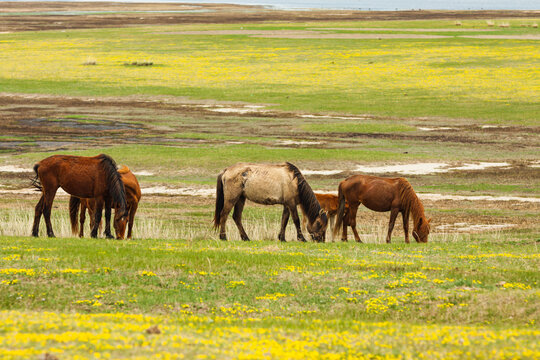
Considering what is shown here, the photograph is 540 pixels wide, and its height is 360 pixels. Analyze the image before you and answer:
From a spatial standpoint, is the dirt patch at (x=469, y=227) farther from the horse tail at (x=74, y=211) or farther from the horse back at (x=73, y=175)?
the horse tail at (x=74, y=211)

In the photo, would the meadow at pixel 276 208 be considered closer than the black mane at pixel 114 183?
Yes

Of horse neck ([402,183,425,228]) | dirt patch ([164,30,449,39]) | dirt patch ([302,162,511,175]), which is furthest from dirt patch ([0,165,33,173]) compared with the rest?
dirt patch ([164,30,449,39])

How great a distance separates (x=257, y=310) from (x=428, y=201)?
17057 millimetres

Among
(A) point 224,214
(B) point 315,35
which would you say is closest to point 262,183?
(A) point 224,214

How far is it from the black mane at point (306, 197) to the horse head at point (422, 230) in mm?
2897

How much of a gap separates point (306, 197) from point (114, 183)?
16.8 ft

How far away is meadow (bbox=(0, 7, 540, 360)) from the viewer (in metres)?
10.9

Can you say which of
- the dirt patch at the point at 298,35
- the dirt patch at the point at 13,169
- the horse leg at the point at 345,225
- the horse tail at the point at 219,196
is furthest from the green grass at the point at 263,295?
the dirt patch at the point at 298,35

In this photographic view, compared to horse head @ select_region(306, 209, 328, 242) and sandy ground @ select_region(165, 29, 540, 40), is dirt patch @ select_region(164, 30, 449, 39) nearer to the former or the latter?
sandy ground @ select_region(165, 29, 540, 40)

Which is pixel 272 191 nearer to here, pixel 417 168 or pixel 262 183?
pixel 262 183

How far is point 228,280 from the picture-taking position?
15.2 metres

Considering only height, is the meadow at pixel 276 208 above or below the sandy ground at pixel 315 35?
below

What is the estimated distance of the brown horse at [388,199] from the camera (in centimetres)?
2214

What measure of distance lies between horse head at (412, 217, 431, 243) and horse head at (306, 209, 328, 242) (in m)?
2.64
